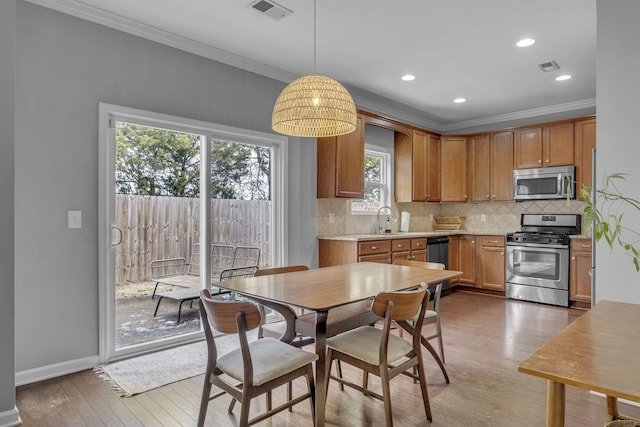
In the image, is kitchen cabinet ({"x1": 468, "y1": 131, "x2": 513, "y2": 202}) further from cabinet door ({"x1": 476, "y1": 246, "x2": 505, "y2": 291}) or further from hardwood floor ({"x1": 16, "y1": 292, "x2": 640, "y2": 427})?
hardwood floor ({"x1": 16, "y1": 292, "x2": 640, "y2": 427})

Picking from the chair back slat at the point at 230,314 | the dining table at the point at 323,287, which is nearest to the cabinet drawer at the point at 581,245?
the dining table at the point at 323,287

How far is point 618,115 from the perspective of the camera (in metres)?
2.46

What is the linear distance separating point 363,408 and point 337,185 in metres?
2.56

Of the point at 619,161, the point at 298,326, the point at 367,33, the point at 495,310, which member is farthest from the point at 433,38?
the point at 495,310

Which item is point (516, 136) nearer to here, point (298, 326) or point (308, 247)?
point (308, 247)

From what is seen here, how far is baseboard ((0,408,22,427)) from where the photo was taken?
6.84 ft

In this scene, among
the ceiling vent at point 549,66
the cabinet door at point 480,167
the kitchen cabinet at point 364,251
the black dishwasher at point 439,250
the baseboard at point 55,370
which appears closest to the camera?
the baseboard at point 55,370

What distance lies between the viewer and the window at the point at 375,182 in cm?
552

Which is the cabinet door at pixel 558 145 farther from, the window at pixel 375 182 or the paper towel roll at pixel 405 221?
the window at pixel 375 182

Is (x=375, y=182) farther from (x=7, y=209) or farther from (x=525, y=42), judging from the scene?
(x=7, y=209)

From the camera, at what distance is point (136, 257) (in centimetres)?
321

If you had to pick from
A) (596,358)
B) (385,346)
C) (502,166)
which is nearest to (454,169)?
(502,166)

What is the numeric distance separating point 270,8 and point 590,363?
2869 millimetres

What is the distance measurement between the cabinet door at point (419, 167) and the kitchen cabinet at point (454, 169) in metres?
0.45
